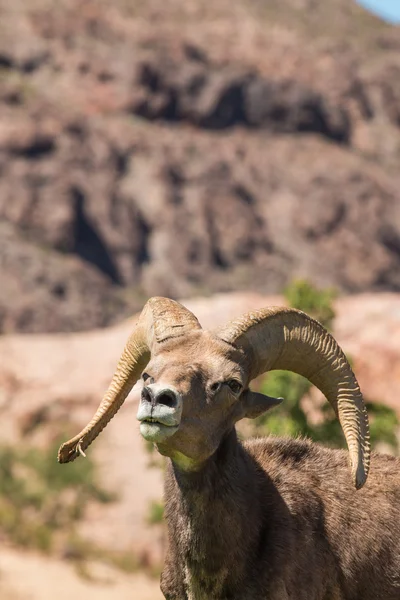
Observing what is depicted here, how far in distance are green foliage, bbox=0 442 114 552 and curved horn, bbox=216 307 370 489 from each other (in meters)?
22.2

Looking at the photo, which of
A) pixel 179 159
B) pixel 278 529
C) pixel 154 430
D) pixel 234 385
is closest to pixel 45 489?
pixel 278 529

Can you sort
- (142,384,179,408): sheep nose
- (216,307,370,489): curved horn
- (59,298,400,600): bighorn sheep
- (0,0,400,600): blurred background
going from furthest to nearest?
1. (0,0,400,600): blurred background
2. (216,307,370,489): curved horn
3. (59,298,400,600): bighorn sheep
4. (142,384,179,408): sheep nose

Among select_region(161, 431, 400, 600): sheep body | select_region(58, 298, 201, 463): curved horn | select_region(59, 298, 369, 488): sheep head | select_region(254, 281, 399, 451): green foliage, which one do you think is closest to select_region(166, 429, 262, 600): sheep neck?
select_region(161, 431, 400, 600): sheep body

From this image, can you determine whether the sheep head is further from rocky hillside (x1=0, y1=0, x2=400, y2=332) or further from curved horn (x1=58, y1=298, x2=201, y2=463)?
rocky hillside (x1=0, y1=0, x2=400, y2=332)

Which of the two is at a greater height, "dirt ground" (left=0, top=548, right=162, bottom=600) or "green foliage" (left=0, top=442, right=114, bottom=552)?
"green foliage" (left=0, top=442, right=114, bottom=552)

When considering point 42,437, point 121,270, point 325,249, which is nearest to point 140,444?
point 42,437

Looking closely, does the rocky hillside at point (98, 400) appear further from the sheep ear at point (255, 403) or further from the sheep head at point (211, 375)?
the sheep ear at point (255, 403)

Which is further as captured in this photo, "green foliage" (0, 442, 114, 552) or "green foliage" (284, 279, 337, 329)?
"green foliage" (0, 442, 114, 552)

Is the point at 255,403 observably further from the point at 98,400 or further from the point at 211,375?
the point at 98,400

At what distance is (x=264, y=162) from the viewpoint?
103 m

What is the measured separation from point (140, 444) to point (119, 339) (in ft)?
13.4

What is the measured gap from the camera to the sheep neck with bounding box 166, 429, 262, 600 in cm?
690

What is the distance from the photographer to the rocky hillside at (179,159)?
283 ft

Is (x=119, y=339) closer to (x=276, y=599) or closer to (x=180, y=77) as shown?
(x=276, y=599)
